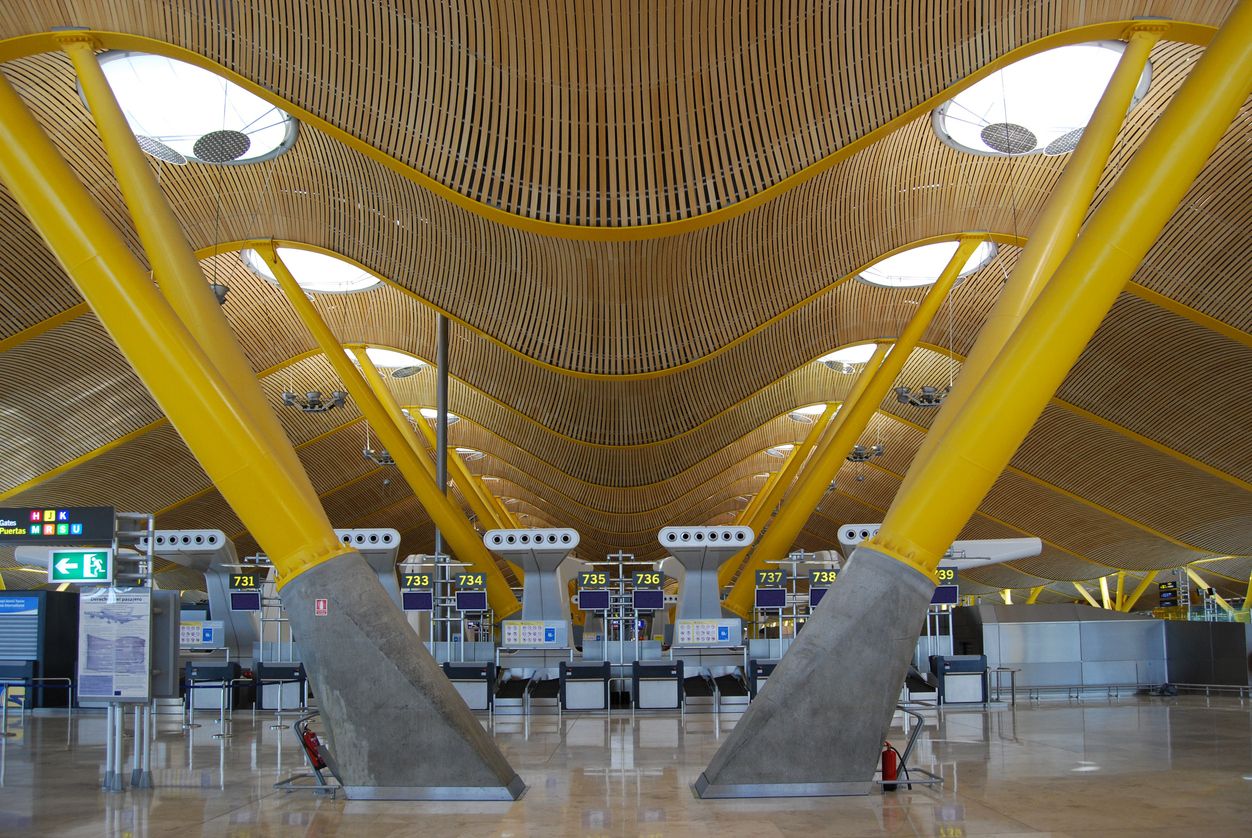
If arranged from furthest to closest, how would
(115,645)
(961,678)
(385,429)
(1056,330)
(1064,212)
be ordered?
(385,429), (961,678), (1064,212), (115,645), (1056,330)

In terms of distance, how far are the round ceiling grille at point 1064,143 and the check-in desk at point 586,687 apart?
12919mm

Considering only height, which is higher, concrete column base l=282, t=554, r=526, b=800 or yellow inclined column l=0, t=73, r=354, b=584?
yellow inclined column l=0, t=73, r=354, b=584

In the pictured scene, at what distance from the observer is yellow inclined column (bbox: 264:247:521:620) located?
26.1m

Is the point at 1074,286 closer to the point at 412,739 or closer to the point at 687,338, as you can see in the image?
the point at 412,739

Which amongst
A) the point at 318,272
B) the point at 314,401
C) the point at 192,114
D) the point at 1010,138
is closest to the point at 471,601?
the point at 192,114

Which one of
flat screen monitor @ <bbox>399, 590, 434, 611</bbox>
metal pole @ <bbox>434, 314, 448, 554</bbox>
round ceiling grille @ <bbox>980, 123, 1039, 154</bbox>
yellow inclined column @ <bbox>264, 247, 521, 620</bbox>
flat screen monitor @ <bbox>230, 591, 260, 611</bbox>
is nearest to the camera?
round ceiling grille @ <bbox>980, 123, 1039, 154</bbox>

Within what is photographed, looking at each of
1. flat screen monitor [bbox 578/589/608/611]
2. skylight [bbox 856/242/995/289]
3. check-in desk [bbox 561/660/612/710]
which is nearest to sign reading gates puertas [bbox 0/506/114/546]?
check-in desk [bbox 561/660/612/710]

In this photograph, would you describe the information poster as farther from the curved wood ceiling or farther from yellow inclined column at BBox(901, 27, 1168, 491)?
yellow inclined column at BBox(901, 27, 1168, 491)

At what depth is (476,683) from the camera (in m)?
21.0

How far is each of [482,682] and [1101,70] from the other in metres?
15.3

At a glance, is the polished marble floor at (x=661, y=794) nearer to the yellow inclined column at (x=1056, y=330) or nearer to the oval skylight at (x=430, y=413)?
the yellow inclined column at (x=1056, y=330)

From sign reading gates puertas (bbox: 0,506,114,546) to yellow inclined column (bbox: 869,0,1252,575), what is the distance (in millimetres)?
6769

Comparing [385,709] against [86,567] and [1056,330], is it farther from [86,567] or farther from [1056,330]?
[1056,330]

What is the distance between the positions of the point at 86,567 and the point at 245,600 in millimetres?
14680
